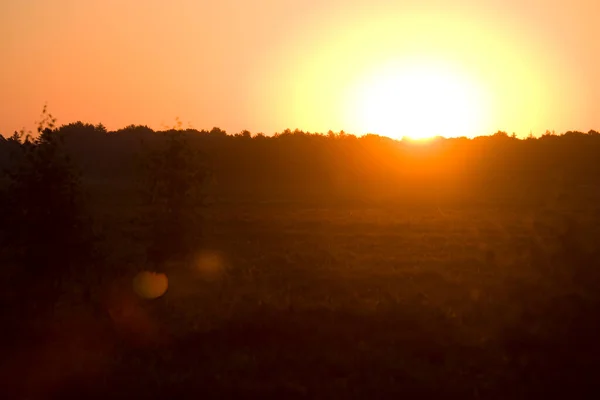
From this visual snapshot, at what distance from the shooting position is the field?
8.98 metres

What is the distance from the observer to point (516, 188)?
48.0 metres

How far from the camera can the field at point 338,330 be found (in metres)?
8.98

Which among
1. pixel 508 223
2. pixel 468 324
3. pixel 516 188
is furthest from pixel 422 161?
pixel 468 324

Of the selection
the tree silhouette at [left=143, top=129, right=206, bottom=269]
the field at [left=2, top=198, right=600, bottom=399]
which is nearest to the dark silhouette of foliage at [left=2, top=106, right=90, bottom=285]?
the field at [left=2, top=198, right=600, bottom=399]

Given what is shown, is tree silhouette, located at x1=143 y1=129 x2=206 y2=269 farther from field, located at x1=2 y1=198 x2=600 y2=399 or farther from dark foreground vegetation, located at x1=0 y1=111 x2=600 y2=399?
field, located at x1=2 y1=198 x2=600 y2=399

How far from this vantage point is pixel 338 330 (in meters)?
11.4

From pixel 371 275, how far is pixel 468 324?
543cm

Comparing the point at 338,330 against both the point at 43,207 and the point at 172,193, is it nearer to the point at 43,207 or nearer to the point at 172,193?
the point at 43,207

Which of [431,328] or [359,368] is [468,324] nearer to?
[431,328]

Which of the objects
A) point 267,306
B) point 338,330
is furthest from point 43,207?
point 338,330

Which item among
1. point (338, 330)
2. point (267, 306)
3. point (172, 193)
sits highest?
point (172, 193)

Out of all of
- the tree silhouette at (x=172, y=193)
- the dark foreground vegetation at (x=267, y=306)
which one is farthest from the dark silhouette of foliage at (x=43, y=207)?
the tree silhouette at (x=172, y=193)

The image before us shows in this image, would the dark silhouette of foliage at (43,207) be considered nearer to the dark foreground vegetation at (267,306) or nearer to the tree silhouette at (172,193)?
the dark foreground vegetation at (267,306)

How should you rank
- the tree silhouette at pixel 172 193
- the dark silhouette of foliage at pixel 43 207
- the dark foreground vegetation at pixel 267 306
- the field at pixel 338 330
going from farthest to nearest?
the tree silhouette at pixel 172 193 < the dark silhouette of foliage at pixel 43 207 < the dark foreground vegetation at pixel 267 306 < the field at pixel 338 330
